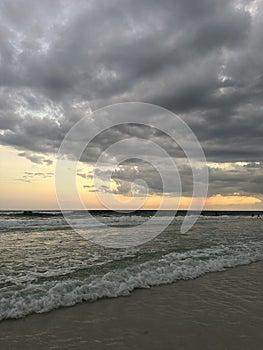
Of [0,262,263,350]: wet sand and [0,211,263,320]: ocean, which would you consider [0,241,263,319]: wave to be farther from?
[0,262,263,350]: wet sand

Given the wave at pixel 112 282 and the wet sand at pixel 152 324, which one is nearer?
the wet sand at pixel 152 324

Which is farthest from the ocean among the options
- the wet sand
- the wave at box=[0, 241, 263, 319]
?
the wet sand

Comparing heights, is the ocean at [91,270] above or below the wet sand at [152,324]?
above

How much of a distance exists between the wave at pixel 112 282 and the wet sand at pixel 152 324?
0.32m

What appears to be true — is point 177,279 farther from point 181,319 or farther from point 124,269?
point 181,319

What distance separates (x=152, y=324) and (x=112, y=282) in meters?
2.36

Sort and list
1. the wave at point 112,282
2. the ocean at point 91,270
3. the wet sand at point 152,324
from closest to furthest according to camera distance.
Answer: the wet sand at point 152,324
the wave at point 112,282
the ocean at point 91,270

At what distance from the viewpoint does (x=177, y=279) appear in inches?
321

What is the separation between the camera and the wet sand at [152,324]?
429cm

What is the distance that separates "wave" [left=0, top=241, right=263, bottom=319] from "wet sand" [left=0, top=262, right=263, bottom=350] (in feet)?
1.03

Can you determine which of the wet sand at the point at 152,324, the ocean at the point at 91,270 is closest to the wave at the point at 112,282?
the ocean at the point at 91,270

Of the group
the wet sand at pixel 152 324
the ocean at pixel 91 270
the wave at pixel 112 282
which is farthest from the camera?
the ocean at pixel 91 270

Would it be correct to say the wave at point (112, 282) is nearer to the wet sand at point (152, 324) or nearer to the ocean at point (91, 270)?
the ocean at point (91, 270)

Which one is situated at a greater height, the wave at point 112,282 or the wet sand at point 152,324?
the wave at point 112,282
